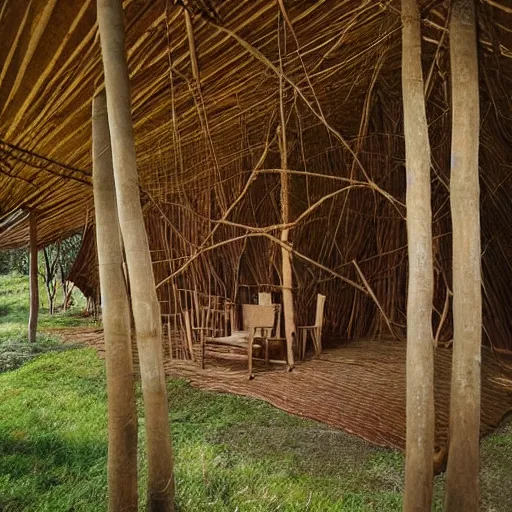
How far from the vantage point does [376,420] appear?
3135mm

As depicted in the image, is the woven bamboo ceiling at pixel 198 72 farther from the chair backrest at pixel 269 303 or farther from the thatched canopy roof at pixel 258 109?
the chair backrest at pixel 269 303

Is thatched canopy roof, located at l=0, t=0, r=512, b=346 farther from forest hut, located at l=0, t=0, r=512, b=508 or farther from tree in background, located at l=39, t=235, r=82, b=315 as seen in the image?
tree in background, located at l=39, t=235, r=82, b=315

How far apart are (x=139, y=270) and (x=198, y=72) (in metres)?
1.33

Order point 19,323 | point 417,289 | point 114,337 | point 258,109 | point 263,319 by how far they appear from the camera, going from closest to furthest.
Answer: point 417,289
point 114,337
point 258,109
point 263,319
point 19,323

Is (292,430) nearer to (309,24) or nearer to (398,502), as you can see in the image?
(398,502)

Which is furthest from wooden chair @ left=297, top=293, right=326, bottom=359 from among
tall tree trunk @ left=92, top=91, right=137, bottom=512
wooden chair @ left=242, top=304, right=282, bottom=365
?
tall tree trunk @ left=92, top=91, right=137, bottom=512

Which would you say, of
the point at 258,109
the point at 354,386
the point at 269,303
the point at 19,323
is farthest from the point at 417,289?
the point at 19,323

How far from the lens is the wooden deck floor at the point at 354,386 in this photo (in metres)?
3.12

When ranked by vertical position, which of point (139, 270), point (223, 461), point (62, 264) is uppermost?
point (62, 264)

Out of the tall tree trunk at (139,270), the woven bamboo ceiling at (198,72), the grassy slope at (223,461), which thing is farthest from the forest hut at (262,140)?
the grassy slope at (223,461)

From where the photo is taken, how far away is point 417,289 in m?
1.62

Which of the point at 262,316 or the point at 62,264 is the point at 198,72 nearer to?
the point at 262,316

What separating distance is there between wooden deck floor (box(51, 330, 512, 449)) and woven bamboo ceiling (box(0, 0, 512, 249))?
188 centimetres

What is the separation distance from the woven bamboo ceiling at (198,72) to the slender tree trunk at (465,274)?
0.33 meters
